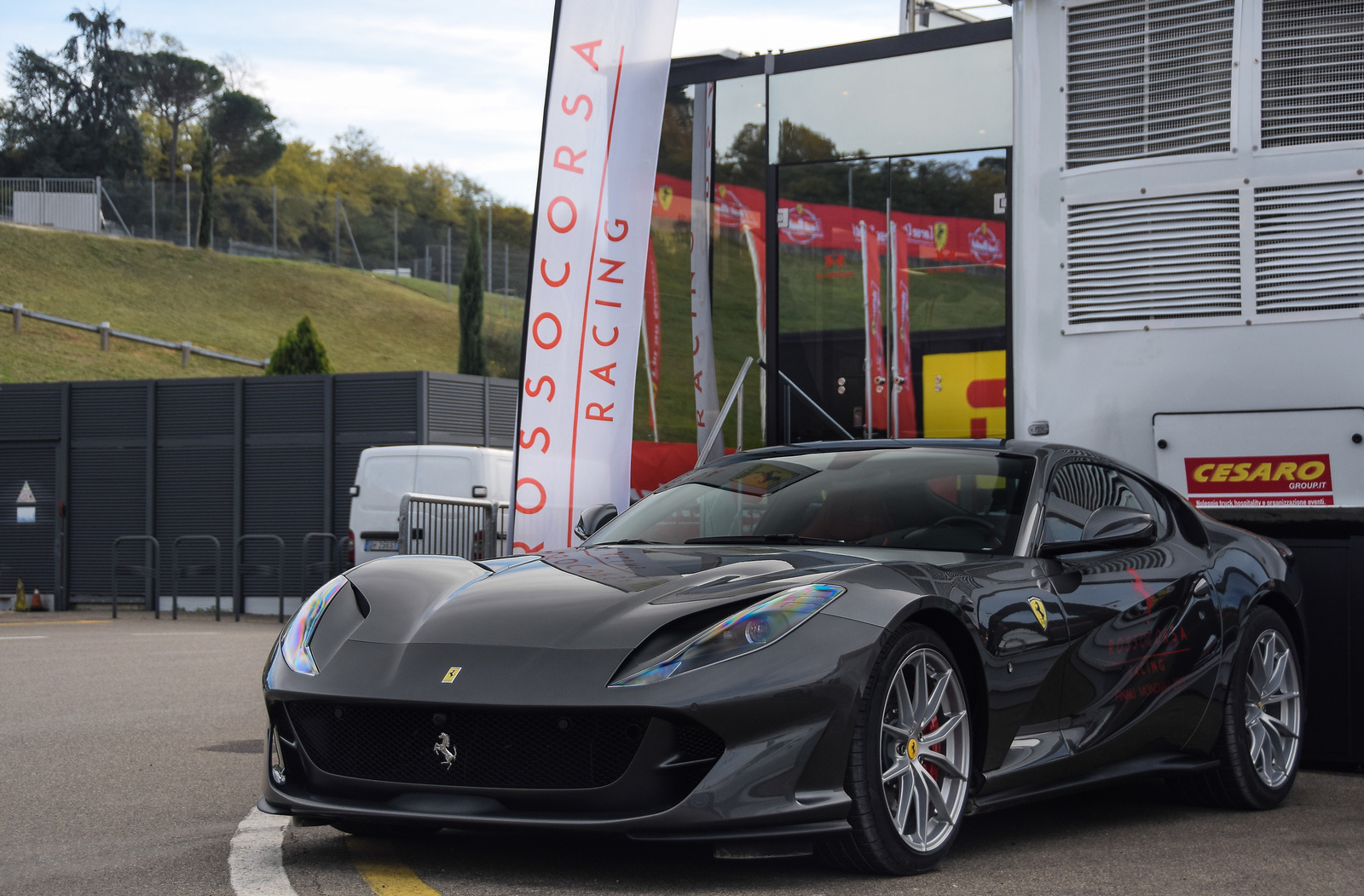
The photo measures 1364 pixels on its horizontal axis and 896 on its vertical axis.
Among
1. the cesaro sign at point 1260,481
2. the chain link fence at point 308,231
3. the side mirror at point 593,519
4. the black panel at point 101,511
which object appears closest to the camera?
the side mirror at point 593,519

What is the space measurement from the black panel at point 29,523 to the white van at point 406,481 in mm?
8483

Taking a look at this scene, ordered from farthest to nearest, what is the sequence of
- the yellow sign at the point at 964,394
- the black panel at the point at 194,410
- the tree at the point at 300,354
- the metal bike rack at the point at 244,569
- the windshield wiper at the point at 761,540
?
1. the tree at the point at 300,354
2. the black panel at the point at 194,410
3. the metal bike rack at the point at 244,569
4. the yellow sign at the point at 964,394
5. the windshield wiper at the point at 761,540

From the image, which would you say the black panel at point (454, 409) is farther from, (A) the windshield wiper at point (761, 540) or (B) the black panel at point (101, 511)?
(A) the windshield wiper at point (761, 540)

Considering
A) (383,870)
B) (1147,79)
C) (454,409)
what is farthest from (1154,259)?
(454,409)

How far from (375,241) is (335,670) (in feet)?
262

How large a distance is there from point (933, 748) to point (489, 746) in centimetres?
121

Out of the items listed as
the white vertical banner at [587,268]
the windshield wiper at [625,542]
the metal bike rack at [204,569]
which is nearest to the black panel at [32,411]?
the metal bike rack at [204,569]

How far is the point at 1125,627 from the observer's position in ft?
15.7

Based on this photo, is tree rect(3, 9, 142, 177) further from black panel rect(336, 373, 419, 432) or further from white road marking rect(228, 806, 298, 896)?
→ white road marking rect(228, 806, 298, 896)

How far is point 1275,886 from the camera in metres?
4.00

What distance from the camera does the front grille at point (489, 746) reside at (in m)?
3.62

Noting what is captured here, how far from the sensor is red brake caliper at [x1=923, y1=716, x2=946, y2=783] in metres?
4.02

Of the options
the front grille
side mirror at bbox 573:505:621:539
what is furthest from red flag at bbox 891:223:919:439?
the front grille

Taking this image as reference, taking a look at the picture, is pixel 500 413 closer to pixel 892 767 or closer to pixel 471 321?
pixel 892 767
